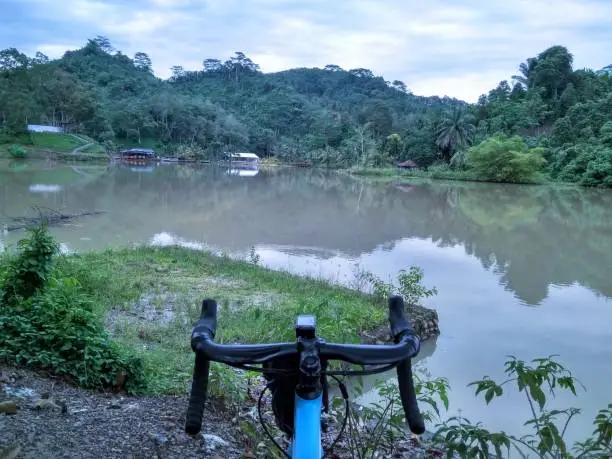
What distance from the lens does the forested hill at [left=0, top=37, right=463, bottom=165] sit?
Answer: 49.6 m

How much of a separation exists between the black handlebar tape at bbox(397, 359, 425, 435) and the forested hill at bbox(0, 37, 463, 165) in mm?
46761

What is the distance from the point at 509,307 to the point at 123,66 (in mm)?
91512

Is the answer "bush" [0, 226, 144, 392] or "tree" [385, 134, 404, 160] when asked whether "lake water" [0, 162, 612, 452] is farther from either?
"tree" [385, 134, 404, 160]

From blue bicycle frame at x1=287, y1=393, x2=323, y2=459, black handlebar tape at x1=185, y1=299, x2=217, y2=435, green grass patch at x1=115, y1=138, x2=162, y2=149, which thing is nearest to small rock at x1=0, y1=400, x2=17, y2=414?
black handlebar tape at x1=185, y1=299, x2=217, y2=435

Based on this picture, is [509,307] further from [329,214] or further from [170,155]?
[170,155]

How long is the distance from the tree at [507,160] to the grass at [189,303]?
31.8 meters

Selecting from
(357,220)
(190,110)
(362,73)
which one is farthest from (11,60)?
(362,73)

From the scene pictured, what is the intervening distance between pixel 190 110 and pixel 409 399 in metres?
67.5

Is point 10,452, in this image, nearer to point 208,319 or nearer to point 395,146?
point 208,319

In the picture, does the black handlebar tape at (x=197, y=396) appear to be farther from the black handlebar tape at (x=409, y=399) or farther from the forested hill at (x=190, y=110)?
the forested hill at (x=190, y=110)

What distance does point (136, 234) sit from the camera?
13.3m

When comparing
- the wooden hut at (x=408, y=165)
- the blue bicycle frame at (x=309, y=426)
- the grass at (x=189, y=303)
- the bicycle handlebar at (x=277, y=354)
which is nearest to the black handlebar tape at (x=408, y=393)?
the bicycle handlebar at (x=277, y=354)

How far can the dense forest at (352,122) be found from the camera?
38188 mm

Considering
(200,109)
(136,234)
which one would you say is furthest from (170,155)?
(136,234)
